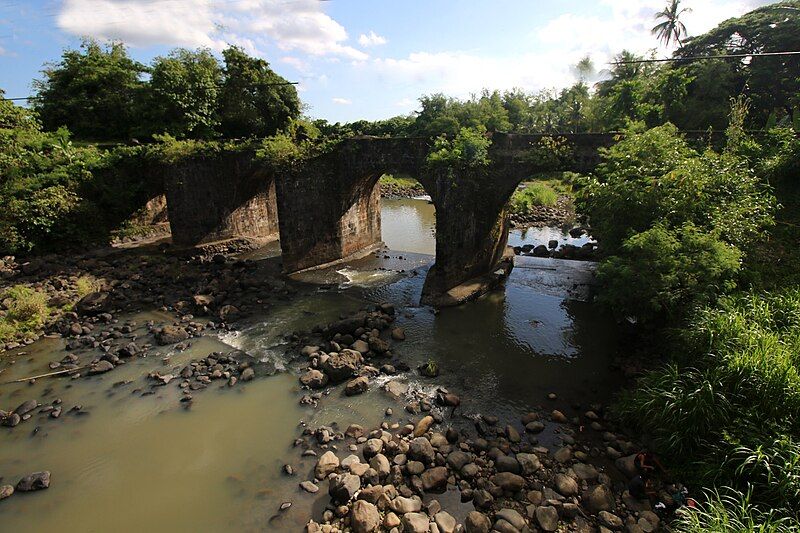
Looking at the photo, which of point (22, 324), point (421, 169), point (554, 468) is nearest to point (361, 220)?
point (421, 169)

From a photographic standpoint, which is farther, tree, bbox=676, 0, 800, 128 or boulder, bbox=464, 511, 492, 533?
tree, bbox=676, 0, 800, 128

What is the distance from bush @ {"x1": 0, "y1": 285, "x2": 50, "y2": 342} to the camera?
14208mm

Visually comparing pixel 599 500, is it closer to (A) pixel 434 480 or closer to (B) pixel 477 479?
(B) pixel 477 479

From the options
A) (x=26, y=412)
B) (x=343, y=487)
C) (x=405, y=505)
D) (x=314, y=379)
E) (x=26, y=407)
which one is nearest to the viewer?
(x=405, y=505)

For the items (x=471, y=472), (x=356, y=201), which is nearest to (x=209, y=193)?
(x=356, y=201)

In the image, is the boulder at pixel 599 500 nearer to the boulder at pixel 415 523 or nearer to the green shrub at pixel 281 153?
the boulder at pixel 415 523

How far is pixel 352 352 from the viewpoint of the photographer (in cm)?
1281

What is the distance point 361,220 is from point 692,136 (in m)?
15.2

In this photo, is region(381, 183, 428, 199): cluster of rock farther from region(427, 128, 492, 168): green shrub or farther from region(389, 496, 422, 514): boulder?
region(389, 496, 422, 514): boulder

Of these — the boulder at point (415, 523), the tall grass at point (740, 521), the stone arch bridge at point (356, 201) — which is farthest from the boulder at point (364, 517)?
the stone arch bridge at point (356, 201)

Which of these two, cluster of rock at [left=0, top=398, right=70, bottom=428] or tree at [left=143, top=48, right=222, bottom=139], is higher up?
tree at [left=143, top=48, right=222, bottom=139]

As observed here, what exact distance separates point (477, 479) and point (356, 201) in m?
16.4

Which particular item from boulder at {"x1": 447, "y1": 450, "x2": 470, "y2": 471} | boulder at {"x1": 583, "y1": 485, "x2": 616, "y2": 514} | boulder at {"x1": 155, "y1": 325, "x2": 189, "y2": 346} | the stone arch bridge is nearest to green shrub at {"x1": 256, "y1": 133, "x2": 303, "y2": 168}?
the stone arch bridge

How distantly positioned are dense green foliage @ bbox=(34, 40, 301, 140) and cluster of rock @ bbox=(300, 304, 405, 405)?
62.6ft
